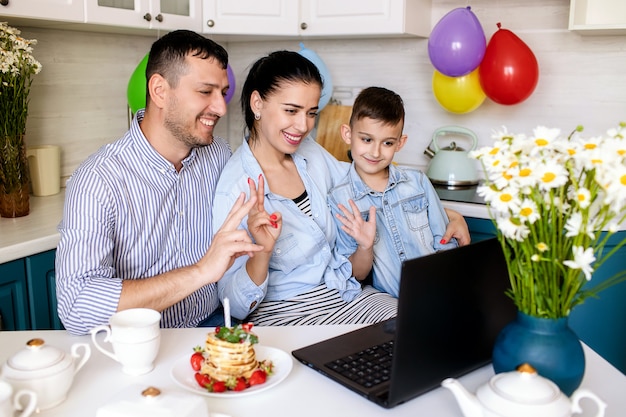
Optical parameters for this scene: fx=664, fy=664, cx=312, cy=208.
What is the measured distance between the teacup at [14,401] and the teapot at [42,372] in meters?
0.02

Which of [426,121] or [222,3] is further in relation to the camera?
[426,121]

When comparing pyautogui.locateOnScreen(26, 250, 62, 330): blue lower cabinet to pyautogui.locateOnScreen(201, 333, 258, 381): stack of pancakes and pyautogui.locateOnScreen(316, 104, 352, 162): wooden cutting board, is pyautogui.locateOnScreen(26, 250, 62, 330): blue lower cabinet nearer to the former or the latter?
pyautogui.locateOnScreen(201, 333, 258, 381): stack of pancakes

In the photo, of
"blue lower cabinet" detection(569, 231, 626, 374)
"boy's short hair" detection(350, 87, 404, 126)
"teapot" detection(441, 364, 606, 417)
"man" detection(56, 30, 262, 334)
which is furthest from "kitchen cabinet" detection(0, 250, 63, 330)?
"blue lower cabinet" detection(569, 231, 626, 374)

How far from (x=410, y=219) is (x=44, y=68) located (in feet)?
5.21

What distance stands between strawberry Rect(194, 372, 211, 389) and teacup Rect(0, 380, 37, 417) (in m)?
0.25

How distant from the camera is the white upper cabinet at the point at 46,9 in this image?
2.05 meters

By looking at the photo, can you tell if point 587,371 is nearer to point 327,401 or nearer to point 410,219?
point 327,401

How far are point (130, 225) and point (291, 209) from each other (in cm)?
45

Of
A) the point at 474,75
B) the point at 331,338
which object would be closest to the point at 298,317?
the point at 331,338

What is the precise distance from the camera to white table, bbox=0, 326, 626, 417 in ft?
3.40

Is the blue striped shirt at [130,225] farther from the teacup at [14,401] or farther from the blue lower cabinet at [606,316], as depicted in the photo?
the blue lower cabinet at [606,316]

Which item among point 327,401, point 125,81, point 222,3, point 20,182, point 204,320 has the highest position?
point 222,3

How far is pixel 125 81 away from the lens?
301 centimetres

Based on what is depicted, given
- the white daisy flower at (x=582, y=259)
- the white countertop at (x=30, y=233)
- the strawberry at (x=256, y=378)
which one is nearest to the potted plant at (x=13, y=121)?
the white countertop at (x=30, y=233)
